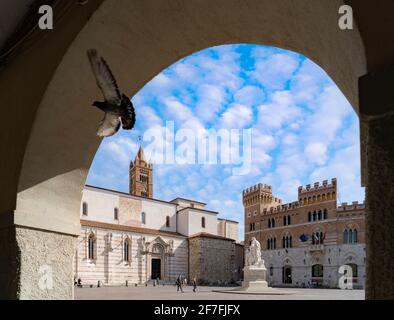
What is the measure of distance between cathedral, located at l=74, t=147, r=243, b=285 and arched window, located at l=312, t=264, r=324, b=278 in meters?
9.73

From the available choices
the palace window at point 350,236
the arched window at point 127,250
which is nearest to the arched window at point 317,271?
the palace window at point 350,236

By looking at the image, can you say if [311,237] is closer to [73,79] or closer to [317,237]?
[317,237]

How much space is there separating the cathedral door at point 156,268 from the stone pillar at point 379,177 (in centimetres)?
4142

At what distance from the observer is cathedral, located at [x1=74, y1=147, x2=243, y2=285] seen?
121ft

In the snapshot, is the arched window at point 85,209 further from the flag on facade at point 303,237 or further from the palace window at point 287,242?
the flag on facade at point 303,237

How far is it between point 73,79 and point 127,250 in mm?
37816

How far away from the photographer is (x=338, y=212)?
127 ft

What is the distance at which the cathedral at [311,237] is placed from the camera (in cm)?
3719

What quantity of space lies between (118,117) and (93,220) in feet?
126

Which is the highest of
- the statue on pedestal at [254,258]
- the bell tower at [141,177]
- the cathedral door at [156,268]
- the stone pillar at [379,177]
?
the bell tower at [141,177]

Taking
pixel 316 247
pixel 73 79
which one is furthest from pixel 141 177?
pixel 73 79

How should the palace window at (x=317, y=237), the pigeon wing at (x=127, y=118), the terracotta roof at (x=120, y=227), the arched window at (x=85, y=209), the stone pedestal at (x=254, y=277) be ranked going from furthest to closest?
1. the palace window at (x=317, y=237)
2. the arched window at (x=85, y=209)
3. the terracotta roof at (x=120, y=227)
4. the stone pedestal at (x=254, y=277)
5. the pigeon wing at (x=127, y=118)

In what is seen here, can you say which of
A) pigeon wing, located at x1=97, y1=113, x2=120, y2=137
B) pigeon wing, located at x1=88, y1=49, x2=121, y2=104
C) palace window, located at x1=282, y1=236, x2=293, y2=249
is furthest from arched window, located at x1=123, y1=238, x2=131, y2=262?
pigeon wing, located at x1=88, y1=49, x2=121, y2=104
